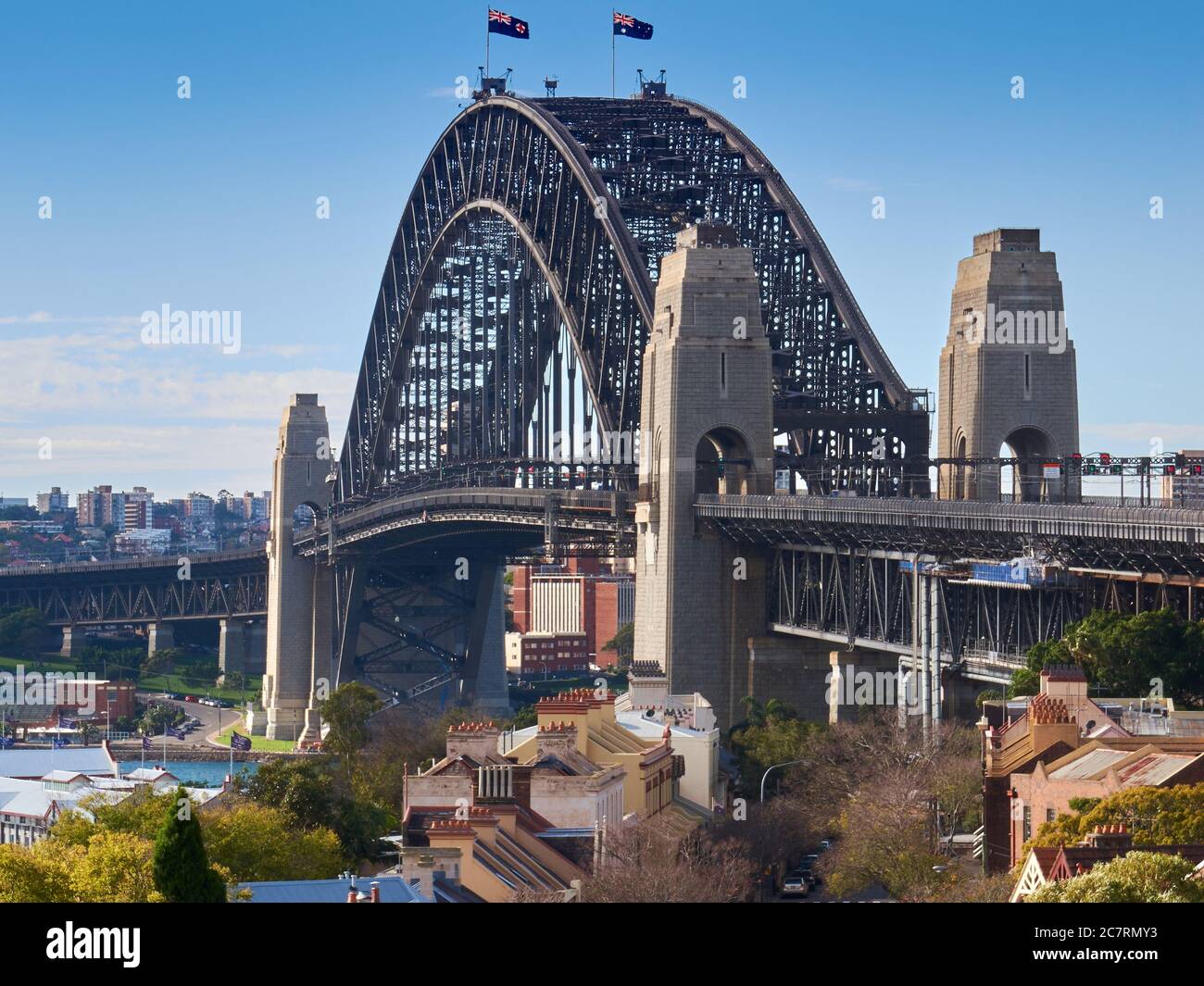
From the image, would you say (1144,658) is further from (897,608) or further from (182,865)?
(182,865)

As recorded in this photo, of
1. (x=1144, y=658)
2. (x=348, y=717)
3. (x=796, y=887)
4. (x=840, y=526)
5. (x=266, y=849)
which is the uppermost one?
(x=840, y=526)

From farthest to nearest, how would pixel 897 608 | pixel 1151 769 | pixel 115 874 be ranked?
pixel 897 608 → pixel 1151 769 → pixel 115 874

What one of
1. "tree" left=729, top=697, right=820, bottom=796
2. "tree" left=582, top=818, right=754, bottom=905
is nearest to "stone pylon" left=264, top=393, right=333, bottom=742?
"tree" left=729, top=697, right=820, bottom=796

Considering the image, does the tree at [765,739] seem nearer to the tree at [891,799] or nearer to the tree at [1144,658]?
the tree at [891,799]

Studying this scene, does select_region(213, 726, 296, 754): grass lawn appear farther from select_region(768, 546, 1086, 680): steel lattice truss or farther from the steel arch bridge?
select_region(768, 546, 1086, 680): steel lattice truss

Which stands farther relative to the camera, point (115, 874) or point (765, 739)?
point (765, 739)

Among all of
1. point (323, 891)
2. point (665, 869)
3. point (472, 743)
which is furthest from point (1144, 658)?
point (323, 891)
